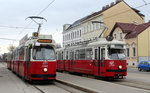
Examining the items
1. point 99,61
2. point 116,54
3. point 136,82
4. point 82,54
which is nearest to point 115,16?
point 82,54

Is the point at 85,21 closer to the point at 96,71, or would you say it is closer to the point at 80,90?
the point at 96,71

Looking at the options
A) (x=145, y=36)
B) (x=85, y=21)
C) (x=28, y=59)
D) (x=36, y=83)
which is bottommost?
(x=36, y=83)

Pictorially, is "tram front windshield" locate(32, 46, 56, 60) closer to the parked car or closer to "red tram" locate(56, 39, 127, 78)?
"red tram" locate(56, 39, 127, 78)

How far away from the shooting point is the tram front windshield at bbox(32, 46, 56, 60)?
55.8ft

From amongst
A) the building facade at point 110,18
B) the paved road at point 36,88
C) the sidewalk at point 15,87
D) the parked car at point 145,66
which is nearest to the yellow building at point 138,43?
the building facade at point 110,18

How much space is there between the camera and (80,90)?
14453 mm

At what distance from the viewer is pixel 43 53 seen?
674 inches

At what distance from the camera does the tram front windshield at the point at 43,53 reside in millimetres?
17016

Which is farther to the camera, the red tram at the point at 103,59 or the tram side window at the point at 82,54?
the tram side window at the point at 82,54

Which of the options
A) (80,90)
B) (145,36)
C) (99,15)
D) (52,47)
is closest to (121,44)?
(52,47)

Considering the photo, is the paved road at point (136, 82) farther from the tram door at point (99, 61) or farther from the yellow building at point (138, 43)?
the yellow building at point (138, 43)

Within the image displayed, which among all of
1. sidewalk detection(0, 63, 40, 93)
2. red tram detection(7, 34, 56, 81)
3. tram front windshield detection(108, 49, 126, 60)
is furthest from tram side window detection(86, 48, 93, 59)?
sidewalk detection(0, 63, 40, 93)

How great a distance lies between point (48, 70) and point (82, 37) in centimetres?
5721

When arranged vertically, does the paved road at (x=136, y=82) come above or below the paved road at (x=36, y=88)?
above
